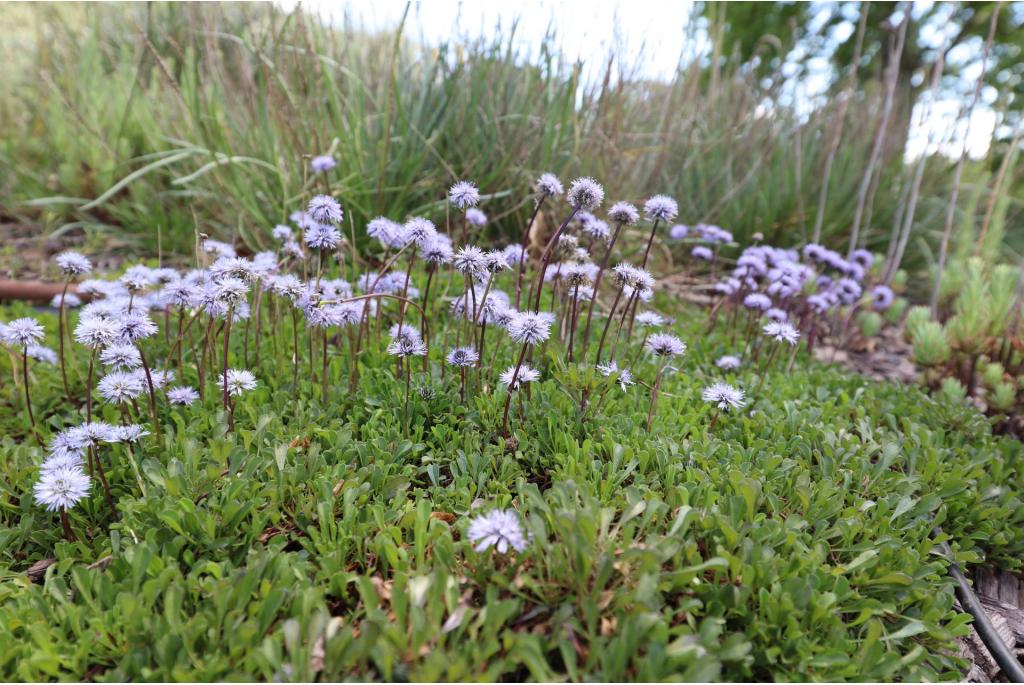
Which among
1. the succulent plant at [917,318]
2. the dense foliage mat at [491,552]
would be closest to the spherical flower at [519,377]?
the dense foliage mat at [491,552]

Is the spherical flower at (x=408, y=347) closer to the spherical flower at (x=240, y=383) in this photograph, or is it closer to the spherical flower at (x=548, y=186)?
the spherical flower at (x=240, y=383)

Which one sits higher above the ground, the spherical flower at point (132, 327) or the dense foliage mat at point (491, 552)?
the spherical flower at point (132, 327)

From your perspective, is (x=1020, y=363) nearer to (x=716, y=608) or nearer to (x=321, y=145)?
(x=716, y=608)

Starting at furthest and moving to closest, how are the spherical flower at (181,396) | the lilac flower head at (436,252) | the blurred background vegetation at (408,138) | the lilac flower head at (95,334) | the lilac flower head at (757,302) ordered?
1. the blurred background vegetation at (408,138)
2. the lilac flower head at (757,302)
3. the spherical flower at (181,396)
4. the lilac flower head at (436,252)
5. the lilac flower head at (95,334)

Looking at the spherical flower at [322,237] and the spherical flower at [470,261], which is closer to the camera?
the spherical flower at [470,261]

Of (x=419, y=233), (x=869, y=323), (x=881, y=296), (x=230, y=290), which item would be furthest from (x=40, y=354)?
(x=881, y=296)

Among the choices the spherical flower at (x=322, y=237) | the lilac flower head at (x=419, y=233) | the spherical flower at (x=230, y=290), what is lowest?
the spherical flower at (x=230, y=290)
